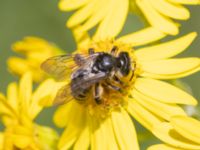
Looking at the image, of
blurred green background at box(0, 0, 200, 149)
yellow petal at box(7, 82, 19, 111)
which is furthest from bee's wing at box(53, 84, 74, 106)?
blurred green background at box(0, 0, 200, 149)

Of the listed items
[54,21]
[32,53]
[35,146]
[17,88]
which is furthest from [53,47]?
[54,21]

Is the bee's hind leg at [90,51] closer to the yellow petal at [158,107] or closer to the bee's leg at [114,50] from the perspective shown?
the bee's leg at [114,50]

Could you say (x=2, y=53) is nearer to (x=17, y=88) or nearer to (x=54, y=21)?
(x=54, y=21)

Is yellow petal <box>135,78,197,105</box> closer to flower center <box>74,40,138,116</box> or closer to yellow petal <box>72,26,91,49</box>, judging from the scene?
flower center <box>74,40,138,116</box>

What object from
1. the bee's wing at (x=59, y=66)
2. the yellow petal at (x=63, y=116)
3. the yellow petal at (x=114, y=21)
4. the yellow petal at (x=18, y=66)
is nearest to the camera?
the bee's wing at (x=59, y=66)

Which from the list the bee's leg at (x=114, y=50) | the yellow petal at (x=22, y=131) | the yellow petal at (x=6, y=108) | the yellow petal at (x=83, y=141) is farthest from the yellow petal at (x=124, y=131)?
the yellow petal at (x=6, y=108)

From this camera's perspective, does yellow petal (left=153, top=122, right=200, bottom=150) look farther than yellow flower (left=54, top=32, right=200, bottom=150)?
No
